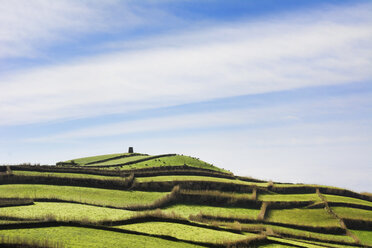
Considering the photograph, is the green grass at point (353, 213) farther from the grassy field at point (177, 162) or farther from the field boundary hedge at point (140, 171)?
the grassy field at point (177, 162)

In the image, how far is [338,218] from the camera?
82125mm

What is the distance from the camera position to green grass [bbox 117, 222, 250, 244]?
2106 inches

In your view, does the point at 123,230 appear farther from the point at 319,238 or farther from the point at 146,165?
the point at 146,165

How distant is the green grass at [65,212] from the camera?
2293 inches

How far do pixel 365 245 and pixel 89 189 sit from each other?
50206 mm

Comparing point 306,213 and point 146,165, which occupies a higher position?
point 146,165

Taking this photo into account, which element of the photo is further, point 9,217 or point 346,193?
point 346,193

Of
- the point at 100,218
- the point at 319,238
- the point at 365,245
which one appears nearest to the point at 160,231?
the point at 100,218

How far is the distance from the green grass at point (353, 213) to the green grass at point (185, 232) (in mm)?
→ 35269

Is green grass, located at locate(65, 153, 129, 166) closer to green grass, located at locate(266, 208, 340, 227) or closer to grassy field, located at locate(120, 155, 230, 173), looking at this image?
grassy field, located at locate(120, 155, 230, 173)

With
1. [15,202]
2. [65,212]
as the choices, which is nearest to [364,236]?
[65,212]

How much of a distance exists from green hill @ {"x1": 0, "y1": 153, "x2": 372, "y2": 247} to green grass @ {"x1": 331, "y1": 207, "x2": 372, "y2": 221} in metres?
0.23

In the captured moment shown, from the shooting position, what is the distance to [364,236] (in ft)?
252

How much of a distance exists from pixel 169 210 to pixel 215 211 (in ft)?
28.5
